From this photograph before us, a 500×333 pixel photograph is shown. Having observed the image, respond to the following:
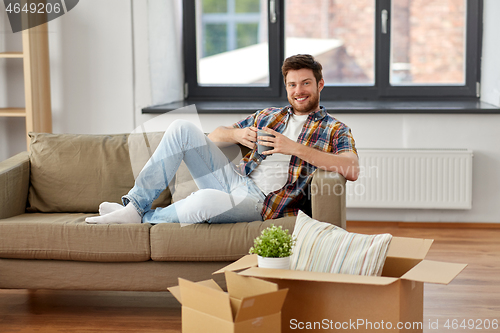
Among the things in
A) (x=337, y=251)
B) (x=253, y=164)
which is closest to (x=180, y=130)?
(x=253, y=164)

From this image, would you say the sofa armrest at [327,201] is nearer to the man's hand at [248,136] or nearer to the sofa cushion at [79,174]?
the man's hand at [248,136]

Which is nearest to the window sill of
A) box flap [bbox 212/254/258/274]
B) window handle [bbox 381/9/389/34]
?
window handle [bbox 381/9/389/34]

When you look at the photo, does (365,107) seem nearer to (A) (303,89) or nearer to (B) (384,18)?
(B) (384,18)

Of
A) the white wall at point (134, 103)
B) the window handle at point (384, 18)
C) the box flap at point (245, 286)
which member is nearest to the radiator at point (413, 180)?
the white wall at point (134, 103)

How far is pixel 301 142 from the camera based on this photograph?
89.7 inches

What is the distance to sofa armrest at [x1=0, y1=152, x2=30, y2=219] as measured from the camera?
2.28 m

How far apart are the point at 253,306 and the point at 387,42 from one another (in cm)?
283

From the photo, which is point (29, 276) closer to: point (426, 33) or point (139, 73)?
point (139, 73)

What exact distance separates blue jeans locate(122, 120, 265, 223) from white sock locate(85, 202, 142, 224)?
0.03 m

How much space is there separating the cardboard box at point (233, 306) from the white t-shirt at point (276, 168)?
810 millimetres

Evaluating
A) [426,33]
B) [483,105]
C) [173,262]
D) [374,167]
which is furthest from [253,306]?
[426,33]

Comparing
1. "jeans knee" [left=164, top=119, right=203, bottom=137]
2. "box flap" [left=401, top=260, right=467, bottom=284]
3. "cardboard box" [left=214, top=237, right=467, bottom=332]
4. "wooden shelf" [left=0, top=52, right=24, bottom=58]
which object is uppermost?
"wooden shelf" [left=0, top=52, right=24, bottom=58]

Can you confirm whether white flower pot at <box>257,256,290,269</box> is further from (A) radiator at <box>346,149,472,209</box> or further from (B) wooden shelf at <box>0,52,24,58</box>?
(B) wooden shelf at <box>0,52,24,58</box>

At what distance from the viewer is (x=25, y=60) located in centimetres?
334
